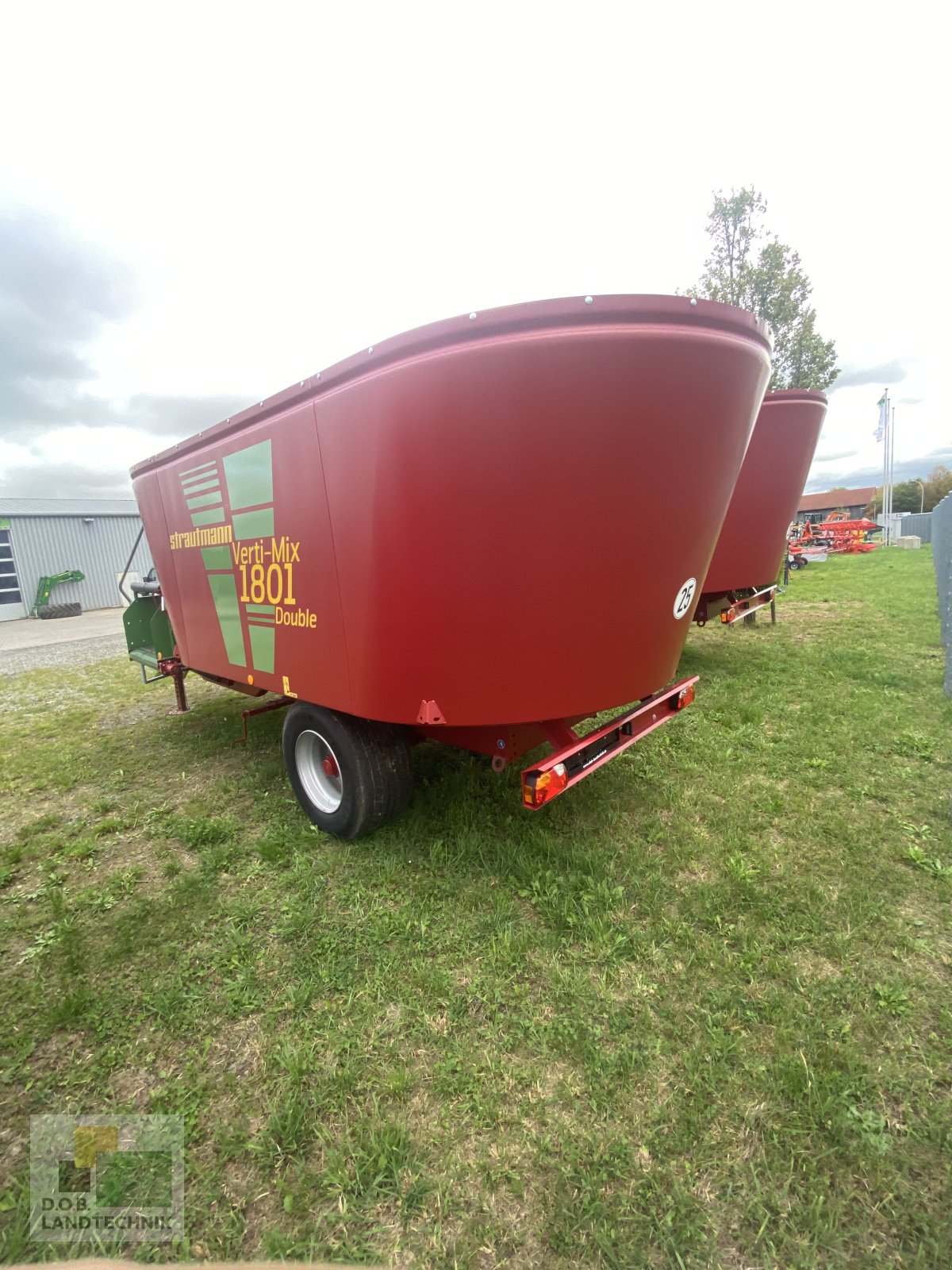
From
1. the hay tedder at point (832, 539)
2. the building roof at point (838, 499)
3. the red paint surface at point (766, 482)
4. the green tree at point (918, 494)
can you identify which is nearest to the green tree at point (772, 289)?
the hay tedder at point (832, 539)

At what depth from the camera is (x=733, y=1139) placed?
1.74 m

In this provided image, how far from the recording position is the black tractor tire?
19375 mm

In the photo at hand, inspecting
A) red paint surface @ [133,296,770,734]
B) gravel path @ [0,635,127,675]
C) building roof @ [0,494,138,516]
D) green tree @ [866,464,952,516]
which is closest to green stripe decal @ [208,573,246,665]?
red paint surface @ [133,296,770,734]

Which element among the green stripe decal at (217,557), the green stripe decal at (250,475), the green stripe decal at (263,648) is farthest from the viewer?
the green stripe decal at (217,557)

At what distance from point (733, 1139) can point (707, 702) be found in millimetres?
4287

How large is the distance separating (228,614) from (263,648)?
505 mm

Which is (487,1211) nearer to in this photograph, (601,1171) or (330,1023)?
(601,1171)


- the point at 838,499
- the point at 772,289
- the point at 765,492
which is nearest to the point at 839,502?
the point at 838,499

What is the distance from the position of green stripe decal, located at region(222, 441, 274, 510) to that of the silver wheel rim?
4.41ft

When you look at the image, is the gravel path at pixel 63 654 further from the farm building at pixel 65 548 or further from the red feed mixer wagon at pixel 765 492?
the red feed mixer wagon at pixel 765 492

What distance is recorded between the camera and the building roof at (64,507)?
63.7ft

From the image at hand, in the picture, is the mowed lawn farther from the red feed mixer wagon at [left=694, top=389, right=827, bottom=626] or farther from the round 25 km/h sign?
the red feed mixer wagon at [left=694, top=389, right=827, bottom=626]

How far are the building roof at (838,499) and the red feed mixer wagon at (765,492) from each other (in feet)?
263


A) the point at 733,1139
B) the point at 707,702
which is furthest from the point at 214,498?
the point at 707,702
